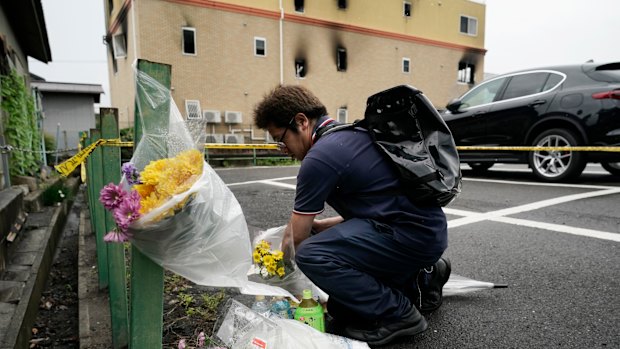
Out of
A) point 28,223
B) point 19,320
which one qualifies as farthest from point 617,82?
point 28,223

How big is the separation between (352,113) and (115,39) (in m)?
11.1

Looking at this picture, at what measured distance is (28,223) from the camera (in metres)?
4.60

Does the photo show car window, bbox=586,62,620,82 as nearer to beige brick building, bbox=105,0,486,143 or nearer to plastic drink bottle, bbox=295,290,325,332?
plastic drink bottle, bbox=295,290,325,332

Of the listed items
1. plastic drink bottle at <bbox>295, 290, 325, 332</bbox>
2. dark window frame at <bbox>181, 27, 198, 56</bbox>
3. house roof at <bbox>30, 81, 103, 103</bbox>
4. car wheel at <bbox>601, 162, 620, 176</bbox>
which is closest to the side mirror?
car wheel at <bbox>601, 162, 620, 176</bbox>

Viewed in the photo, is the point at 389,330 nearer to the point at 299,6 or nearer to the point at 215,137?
A: the point at 215,137

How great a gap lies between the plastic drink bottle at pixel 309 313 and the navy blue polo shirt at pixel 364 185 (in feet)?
1.52

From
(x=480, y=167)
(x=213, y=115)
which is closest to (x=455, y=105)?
(x=480, y=167)

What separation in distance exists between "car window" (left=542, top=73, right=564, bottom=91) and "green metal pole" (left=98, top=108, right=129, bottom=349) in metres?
6.50

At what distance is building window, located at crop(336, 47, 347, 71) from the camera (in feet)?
62.2

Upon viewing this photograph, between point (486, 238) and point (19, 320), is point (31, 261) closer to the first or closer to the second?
point (19, 320)

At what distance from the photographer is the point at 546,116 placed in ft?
20.8

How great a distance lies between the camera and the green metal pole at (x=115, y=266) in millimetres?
2229

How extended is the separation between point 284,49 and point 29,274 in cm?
1573

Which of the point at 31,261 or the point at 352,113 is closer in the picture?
the point at 31,261
